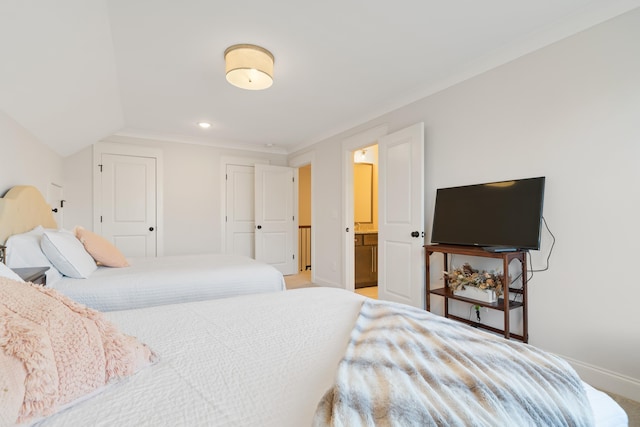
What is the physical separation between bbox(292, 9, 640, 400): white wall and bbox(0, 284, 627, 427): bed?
1522 millimetres

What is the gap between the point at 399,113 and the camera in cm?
339

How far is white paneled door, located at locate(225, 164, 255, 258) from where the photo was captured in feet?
17.2

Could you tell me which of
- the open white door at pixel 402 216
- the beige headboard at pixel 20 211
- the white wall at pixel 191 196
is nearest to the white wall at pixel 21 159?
the beige headboard at pixel 20 211

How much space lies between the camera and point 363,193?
5727mm

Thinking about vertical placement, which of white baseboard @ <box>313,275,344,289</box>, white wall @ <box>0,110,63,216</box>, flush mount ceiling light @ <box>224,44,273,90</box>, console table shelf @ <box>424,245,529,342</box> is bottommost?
white baseboard @ <box>313,275,344,289</box>

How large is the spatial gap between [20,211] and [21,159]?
57 cm

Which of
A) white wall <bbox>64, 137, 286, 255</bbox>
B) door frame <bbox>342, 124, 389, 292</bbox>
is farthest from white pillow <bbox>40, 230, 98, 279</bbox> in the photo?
door frame <bbox>342, 124, 389, 292</bbox>

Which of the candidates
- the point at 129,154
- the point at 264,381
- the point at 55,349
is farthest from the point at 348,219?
the point at 55,349

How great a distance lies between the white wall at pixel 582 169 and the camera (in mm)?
1835

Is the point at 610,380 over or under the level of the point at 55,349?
under

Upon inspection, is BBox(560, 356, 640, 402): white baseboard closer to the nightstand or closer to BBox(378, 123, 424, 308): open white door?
BBox(378, 123, 424, 308): open white door

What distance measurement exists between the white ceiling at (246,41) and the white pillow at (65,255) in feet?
3.27

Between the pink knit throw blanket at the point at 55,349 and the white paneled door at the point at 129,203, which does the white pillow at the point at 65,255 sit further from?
the white paneled door at the point at 129,203

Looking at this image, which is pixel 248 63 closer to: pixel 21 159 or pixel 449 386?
pixel 21 159
